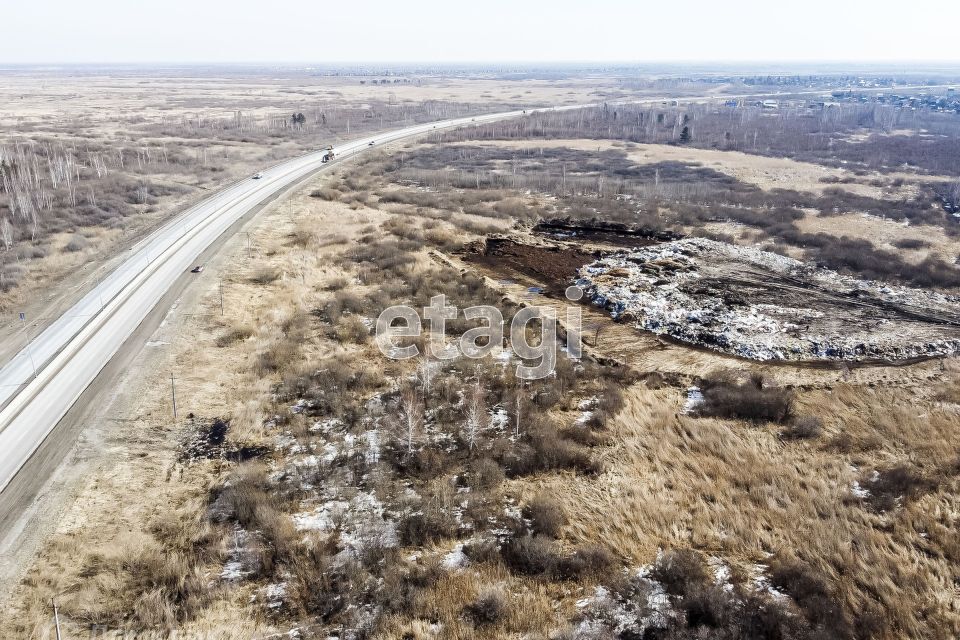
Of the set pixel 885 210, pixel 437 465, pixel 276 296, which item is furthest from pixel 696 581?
pixel 885 210

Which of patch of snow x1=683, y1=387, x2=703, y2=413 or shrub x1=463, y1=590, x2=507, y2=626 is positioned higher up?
patch of snow x1=683, y1=387, x2=703, y2=413

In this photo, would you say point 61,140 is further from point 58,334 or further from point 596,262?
point 596,262

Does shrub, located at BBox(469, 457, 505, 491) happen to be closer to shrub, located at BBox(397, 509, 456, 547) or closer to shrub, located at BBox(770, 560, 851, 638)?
shrub, located at BBox(397, 509, 456, 547)

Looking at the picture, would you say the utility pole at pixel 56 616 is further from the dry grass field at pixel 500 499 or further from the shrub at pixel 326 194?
the shrub at pixel 326 194

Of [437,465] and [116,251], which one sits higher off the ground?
[116,251]

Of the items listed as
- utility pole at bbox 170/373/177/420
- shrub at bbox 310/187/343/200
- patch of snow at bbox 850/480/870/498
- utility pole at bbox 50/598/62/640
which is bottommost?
patch of snow at bbox 850/480/870/498

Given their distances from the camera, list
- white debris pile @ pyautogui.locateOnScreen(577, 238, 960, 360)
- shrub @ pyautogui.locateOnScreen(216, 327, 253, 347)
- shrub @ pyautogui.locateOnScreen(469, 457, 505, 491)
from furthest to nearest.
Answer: white debris pile @ pyautogui.locateOnScreen(577, 238, 960, 360) → shrub @ pyautogui.locateOnScreen(216, 327, 253, 347) → shrub @ pyautogui.locateOnScreen(469, 457, 505, 491)

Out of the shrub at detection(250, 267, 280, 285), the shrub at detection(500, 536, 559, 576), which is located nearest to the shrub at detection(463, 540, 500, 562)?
the shrub at detection(500, 536, 559, 576)

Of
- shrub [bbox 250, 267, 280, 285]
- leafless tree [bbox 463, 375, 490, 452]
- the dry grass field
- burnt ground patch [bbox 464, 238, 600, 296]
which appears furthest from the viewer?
burnt ground patch [bbox 464, 238, 600, 296]

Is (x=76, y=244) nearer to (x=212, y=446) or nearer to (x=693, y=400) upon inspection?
(x=212, y=446)

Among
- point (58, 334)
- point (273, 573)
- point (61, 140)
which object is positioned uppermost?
point (61, 140)
